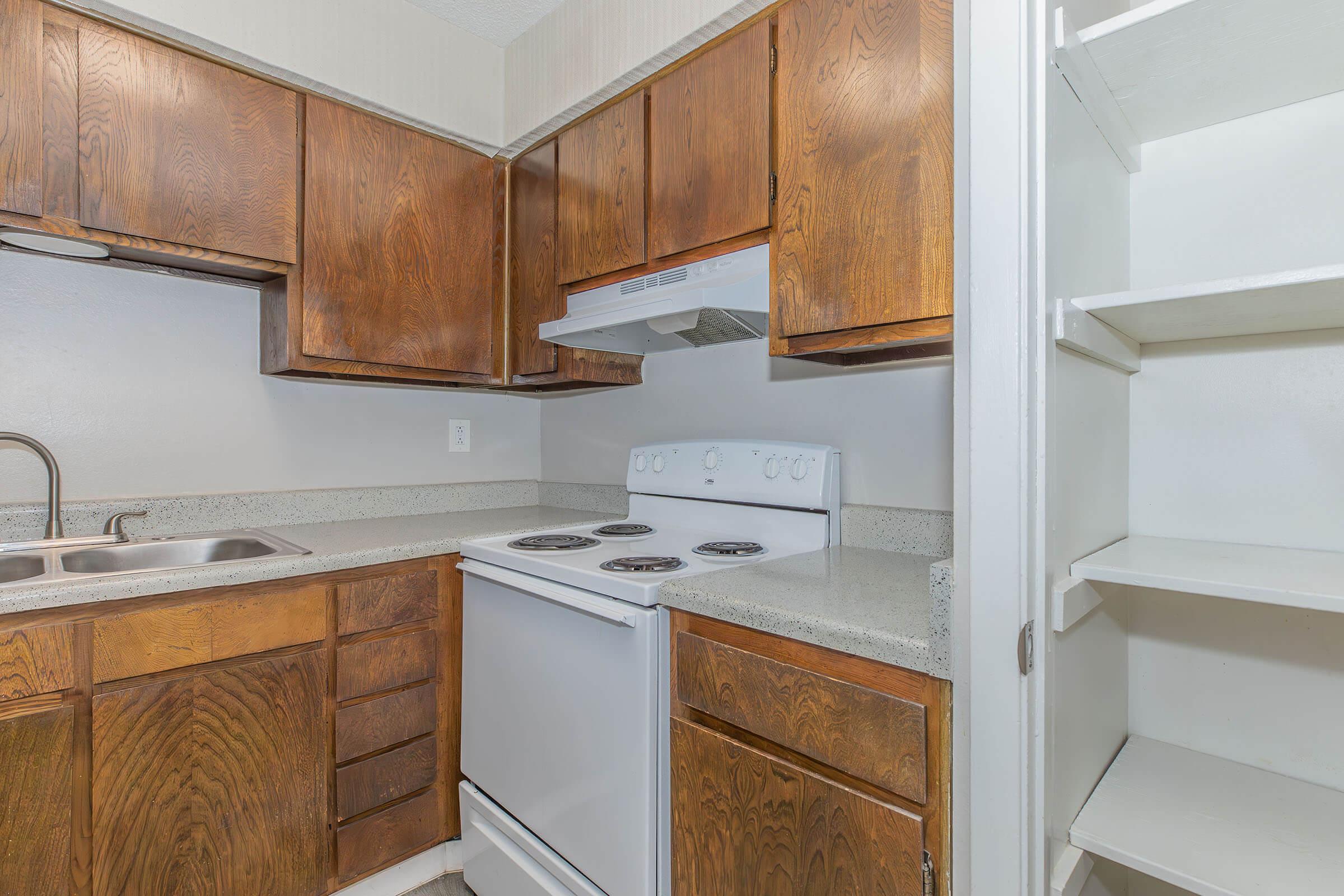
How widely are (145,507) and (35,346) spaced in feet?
1.57

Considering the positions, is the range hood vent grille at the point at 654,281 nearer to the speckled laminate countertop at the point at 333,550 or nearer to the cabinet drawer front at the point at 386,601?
the speckled laminate countertop at the point at 333,550

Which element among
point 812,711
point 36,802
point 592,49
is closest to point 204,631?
point 36,802

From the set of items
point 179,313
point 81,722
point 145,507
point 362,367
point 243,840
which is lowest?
point 243,840

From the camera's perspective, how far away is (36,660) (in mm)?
1186

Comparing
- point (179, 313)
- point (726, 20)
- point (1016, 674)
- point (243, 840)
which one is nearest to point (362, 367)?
point (179, 313)

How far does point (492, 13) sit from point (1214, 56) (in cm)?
209

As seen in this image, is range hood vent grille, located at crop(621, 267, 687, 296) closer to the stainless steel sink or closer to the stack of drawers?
the stack of drawers

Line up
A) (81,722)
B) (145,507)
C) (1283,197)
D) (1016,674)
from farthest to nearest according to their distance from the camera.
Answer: (145,507) < (81,722) < (1283,197) < (1016,674)

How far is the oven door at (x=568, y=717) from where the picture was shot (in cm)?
123

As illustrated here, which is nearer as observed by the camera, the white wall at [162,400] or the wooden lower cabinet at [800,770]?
the wooden lower cabinet at [800,770]

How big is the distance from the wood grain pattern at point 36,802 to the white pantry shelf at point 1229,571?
1783mm

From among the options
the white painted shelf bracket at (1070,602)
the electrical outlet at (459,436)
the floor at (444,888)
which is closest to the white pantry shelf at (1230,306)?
the white painted shelf bracket at (1070,602)

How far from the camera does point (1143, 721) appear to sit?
1.13 metres

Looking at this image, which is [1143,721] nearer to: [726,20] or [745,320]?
[745,320]
